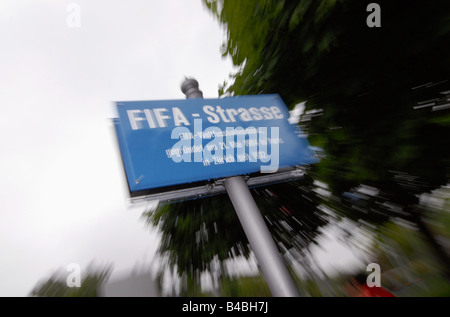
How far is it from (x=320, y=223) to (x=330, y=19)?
3482 mm

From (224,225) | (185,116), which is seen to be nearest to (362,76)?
→ (185,116)

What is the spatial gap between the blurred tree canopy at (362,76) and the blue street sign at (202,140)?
0.38 metres

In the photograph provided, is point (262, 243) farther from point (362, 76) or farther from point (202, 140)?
point (362, 76)

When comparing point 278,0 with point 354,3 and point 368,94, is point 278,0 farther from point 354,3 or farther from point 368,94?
point 368,94

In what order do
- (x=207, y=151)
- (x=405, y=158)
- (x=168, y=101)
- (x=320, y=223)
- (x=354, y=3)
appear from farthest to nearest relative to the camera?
(x=320, y=223) → (x=168, y=101) → (x=207, y=151) → (x=405, y=158) → (x=354, y=3)

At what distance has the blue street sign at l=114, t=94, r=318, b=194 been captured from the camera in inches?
90.5

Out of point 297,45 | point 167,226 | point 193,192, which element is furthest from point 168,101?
point 167,226

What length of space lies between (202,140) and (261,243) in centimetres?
112

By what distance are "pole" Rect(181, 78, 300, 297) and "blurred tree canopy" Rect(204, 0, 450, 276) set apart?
3.75ft

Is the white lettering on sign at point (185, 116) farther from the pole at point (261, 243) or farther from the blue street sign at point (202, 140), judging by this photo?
the pole at point (261, 243)

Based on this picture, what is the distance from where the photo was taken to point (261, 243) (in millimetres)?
2225

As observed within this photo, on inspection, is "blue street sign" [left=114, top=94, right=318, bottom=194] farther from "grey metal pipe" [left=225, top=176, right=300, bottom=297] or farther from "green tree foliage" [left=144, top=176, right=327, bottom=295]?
"green tree foliage" [left=144, top=176, right=327, bottom=295]

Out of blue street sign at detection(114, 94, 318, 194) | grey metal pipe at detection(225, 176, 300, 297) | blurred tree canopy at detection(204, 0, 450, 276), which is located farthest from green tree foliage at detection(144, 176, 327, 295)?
grey metal pipe at detection(225, 176, 300, 297)
